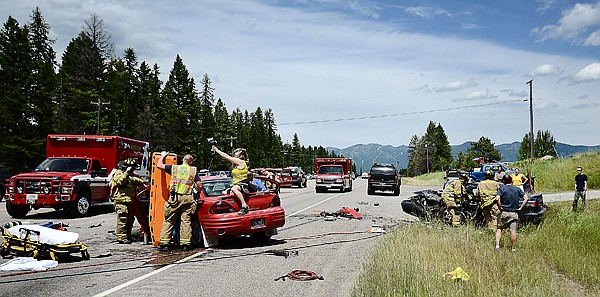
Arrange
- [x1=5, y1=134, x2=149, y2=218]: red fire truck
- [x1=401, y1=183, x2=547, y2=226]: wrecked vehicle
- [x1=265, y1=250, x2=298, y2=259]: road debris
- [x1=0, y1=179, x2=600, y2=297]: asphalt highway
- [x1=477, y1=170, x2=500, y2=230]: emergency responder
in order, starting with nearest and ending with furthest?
[x1=0, y1=179, x2=600, y2=297]: asphalt highway, [x1=265, y1=250, x2=298, y2=259]: road debris, [x1=477, y1=170, x2=500, y2=230]: emergency responder, [x1=401, y1=183, x2=547, y2=226]: wrecked vehicle, [x1=5, y1=134, x2=149, y2=218]: red fire truck

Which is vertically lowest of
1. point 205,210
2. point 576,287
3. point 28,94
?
point 576,287

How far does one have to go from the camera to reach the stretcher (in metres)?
9.23

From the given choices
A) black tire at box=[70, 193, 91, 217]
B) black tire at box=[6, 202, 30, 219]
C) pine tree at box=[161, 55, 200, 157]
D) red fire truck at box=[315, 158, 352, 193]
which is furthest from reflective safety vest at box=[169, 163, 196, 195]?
pine tree at box=[161, 55, 200, 157]

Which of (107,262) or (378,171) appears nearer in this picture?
(107,262)

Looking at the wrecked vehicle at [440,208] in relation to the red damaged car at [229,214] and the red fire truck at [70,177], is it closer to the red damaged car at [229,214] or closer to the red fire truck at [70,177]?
the red damaged car at [229,214]

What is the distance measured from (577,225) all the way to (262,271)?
10114 millimetres

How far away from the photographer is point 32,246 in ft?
30.4

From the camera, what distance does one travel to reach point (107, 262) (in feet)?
30.9

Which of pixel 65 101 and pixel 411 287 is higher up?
pixel 65 101

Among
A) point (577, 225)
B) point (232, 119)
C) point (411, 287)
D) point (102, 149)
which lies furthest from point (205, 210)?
point (232, 119)

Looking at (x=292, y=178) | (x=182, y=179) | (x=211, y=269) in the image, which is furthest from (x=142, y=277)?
(x=292, y=178)

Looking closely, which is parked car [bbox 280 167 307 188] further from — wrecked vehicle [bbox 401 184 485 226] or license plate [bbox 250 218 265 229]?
license plate [bbox 250 218 265 229]

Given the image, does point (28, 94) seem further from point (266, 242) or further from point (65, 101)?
point (266, 242)

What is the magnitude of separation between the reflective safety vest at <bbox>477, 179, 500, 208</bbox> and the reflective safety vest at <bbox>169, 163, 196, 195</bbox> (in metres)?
6.50
